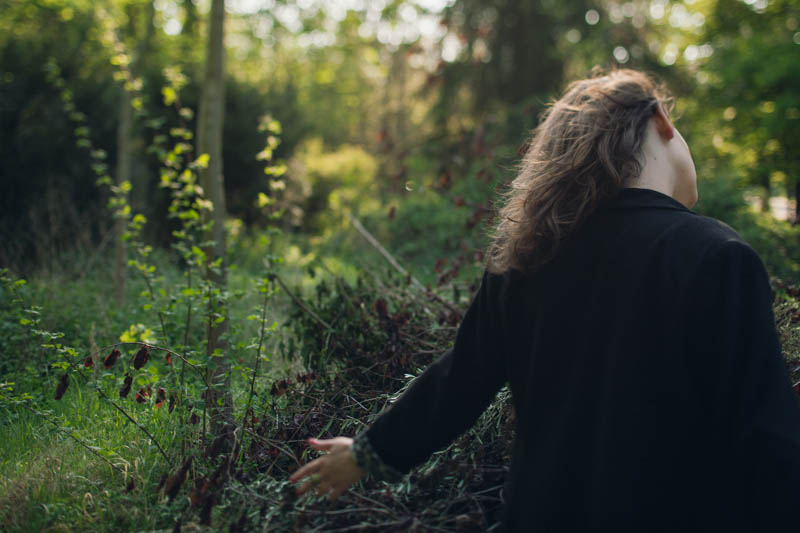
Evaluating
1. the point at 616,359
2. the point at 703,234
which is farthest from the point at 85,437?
the point at 703,234

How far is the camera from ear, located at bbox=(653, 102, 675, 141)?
1751 mm

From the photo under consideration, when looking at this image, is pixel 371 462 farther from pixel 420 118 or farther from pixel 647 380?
pixel 420 118

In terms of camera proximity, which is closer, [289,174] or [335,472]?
[335,472]

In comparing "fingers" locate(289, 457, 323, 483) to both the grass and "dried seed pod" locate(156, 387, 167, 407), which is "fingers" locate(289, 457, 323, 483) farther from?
"dried seed pod" locate(156, 387, 167, 407)

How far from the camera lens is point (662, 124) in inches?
69.2

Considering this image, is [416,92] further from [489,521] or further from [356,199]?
[489,521]

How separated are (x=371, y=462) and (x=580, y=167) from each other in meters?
1.10

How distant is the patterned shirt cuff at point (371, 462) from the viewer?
1.82 metres

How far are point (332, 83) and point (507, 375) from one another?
2245 centimetres

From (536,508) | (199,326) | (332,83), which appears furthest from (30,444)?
(332,83)

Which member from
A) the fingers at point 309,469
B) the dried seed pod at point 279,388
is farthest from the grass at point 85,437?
the fingers at point 309,469

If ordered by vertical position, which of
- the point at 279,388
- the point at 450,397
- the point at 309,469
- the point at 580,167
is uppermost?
the point at 580,167

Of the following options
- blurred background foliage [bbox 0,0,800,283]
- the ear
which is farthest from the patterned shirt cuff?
blurred background foliage [bbox 0,0,800,283]

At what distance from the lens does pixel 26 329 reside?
4.00m
